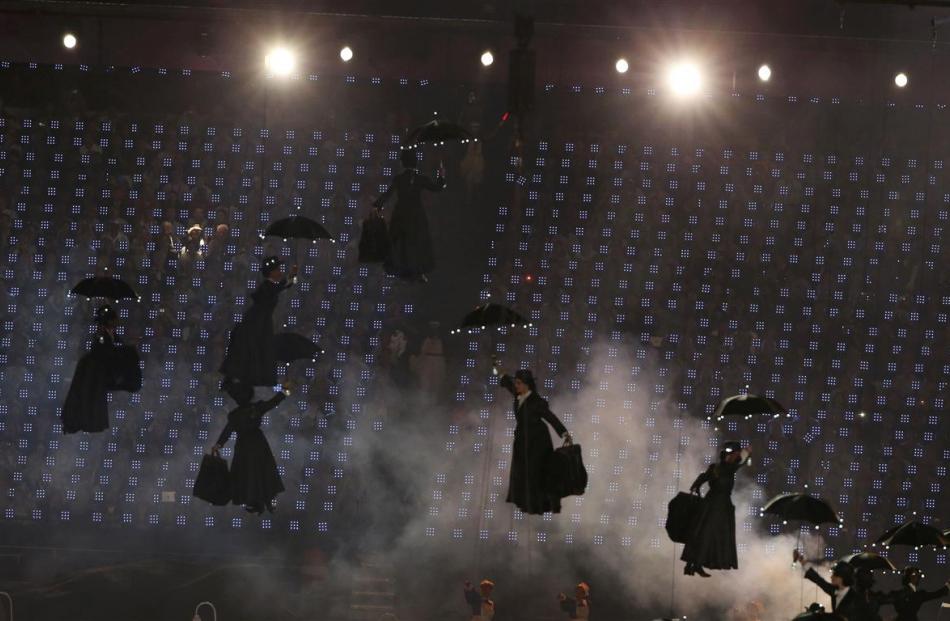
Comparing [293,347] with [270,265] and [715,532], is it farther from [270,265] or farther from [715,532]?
[715,532]

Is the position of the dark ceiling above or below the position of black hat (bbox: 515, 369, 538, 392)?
above

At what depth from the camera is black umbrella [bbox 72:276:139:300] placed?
12.2 metres

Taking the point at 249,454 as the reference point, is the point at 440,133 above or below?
above

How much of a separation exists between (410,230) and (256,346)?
72.6 inches

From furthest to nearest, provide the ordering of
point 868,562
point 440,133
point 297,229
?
point 297,229 < point 440,133 < point 868,562

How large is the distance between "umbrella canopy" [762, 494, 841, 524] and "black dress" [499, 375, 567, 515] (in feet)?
6.42

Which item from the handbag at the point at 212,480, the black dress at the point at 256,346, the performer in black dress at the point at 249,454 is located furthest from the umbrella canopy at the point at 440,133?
the handbag at the point at 212,480

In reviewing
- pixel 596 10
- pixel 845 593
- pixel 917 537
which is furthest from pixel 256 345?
pixel 917 537

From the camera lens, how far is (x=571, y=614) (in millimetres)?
13344

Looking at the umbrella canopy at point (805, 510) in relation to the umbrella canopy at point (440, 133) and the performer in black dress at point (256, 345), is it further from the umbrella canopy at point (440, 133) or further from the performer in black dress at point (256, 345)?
the performer in black dress at point (256, 345)

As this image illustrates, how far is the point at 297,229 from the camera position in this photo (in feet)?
39.3

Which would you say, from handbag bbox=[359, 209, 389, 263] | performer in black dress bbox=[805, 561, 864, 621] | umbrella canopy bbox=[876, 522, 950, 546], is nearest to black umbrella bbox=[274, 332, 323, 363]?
handbag bbox=[359, 209, 389, 263]

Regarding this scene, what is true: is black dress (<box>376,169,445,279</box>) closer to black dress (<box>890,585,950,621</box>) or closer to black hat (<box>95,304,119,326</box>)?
black hat (<box>95,304,119,326</box>)

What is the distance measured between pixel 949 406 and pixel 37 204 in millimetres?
9953
